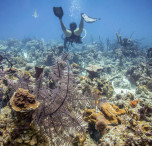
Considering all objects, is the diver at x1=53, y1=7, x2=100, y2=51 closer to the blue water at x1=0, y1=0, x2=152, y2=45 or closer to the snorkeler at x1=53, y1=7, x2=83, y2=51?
the snorkeler at x1=53, y1=7, x2=83, y2=51

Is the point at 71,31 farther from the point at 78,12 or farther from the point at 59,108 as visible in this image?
the point at 78,12

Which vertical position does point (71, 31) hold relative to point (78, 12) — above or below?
below

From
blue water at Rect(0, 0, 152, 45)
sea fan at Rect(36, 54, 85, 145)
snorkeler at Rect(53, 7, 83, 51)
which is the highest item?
blue water at Rect(0, 0, 152, 45)

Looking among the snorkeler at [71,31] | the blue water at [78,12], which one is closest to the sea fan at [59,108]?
the snorkeler at [71,31]

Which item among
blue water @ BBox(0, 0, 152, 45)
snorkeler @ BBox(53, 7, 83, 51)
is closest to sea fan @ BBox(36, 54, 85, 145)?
snorkeler @ BBox(53, 7, 83, 51)

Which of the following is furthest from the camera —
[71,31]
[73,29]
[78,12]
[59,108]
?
[78,12]

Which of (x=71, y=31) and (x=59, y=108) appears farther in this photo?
(x=71, y=31)

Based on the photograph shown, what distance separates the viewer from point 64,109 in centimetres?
195

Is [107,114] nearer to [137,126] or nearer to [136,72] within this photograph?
[137,126]

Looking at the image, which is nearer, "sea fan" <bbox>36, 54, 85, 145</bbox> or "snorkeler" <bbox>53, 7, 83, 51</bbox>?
"sea fan" <bbox>36, 54, 85, 145</bbox>

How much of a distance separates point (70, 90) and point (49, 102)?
53 cm

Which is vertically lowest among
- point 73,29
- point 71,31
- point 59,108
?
point 59,108

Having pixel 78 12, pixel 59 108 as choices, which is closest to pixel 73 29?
pixel 59 108

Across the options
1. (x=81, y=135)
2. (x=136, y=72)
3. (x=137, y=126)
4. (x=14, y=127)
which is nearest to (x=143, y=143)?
(x=137, y=126)
